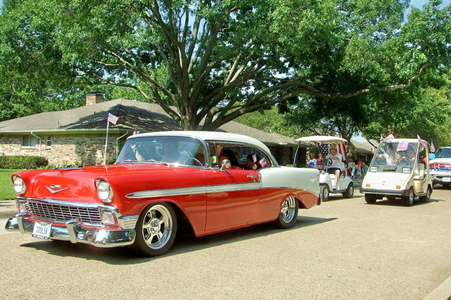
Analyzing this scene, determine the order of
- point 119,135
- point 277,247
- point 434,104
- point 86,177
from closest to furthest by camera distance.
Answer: point 86,177, point 277,247, point 119,135, point 434,104

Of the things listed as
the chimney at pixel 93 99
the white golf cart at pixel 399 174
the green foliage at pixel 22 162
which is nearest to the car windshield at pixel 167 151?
the white golf cart at pixel 399 174

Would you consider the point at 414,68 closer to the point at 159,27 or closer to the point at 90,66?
the point at 159,27

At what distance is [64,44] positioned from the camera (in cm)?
1812

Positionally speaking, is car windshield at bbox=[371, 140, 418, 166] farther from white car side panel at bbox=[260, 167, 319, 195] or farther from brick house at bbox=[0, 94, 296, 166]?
brick house at bbox=[0, 94, 296, 166]

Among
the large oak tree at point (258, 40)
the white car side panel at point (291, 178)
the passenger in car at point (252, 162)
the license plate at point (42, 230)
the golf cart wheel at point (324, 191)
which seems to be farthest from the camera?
the large oak tree at point (258, 40)

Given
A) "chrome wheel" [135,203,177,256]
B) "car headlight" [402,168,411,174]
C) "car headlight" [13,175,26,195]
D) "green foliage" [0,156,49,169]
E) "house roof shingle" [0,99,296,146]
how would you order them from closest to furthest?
1. "chrome wheel" [135,203,177,256]
2. "car headlight" [13,175,26,195]
3. "car headlight" [402,168,411,174]
4. "house roof shingle" [0,99,296,146]
5. "green foliage" [0,156,49,169]

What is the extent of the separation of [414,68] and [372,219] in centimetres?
1024

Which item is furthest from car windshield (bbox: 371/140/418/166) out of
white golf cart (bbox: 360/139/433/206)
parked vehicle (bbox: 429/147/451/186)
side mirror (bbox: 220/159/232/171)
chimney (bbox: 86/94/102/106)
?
chimney (bbox: 86/94/102/106)

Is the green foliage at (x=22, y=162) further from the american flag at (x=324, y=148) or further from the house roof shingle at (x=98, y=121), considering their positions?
the american flag at (x=324, y=148)

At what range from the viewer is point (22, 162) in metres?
27.8

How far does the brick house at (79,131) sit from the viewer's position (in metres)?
26.1

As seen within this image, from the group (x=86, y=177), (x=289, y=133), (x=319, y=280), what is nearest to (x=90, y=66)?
(x=86, y=177)

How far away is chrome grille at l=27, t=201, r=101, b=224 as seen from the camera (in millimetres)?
5895

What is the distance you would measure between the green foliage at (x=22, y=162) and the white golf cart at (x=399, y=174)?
2040cm
